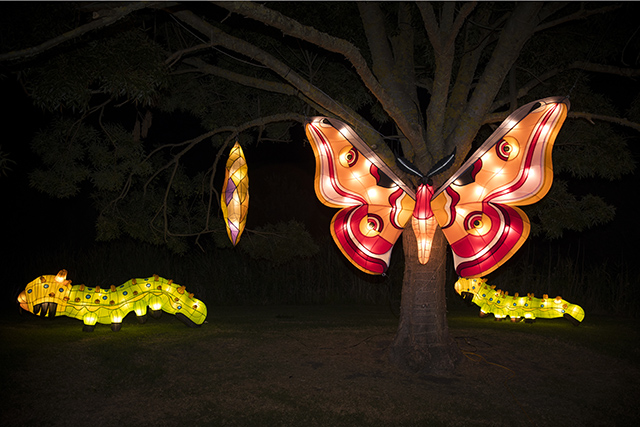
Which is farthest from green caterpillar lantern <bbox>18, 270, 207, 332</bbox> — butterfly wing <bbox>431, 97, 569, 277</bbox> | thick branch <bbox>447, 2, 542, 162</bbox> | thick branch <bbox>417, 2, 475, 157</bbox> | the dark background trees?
thick branch <bbox>447, 2, 542, 162</bbox>

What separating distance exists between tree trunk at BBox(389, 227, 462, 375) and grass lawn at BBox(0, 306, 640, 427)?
186mm

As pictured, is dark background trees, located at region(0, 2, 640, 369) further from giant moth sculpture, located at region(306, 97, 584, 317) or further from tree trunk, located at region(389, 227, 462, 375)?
giant moth sculpture, located at region(306, 97, 584, 317)

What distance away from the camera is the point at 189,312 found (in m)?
6.79

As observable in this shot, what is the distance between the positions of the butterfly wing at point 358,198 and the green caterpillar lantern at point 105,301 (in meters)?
2.98

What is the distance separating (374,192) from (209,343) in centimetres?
278

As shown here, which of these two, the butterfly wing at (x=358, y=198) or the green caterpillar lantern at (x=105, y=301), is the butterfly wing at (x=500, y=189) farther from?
the green caterpillar lantern at (x=105, y=301)

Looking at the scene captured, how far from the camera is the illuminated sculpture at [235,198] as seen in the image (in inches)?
195

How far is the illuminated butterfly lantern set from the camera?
4273 mm

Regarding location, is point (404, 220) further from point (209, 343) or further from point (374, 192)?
point (209, 343)

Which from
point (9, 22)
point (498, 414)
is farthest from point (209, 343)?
point (9, 22)

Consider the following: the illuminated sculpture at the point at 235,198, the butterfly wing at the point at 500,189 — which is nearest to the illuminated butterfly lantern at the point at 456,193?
the butterfly wing at the point at 500,189

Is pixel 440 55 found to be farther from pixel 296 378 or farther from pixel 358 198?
pixel 296 378

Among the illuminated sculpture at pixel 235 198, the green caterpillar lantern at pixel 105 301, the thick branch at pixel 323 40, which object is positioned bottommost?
the green caterpillar lantern at pixel 105 301

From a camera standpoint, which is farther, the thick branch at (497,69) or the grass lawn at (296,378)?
the thick branch at (497,69)
